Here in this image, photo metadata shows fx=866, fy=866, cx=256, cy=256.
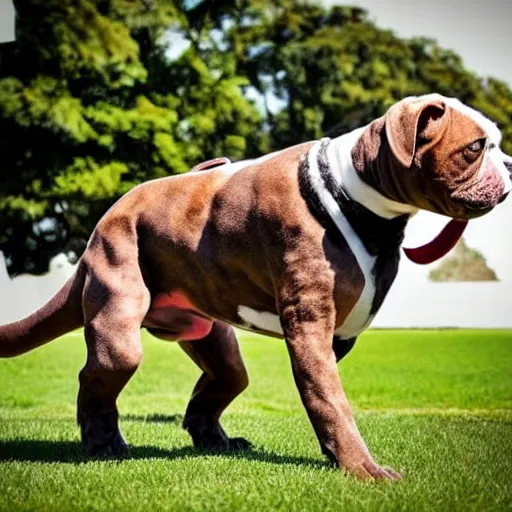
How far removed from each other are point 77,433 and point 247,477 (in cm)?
159

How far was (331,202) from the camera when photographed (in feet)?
9.16

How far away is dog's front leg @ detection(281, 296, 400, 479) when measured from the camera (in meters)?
2.62

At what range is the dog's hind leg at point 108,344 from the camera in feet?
10.3

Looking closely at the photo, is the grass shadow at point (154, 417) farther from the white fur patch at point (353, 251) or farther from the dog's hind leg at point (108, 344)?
A: the white fur patch at point (353, 251)

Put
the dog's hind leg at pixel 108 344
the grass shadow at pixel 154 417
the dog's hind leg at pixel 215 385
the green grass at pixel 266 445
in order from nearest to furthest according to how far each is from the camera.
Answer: the green grass at pixel 266 445, the dog's hind leg at pixel 108 344, the dog's hind leg at pixel 215 385, the grass shadow at pixel 154 417

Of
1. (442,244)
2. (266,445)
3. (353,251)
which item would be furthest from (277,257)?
(266,445)

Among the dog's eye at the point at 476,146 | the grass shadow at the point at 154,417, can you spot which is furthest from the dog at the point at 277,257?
the grass shadow at the point at 154,417

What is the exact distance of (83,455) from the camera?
3.30 metres

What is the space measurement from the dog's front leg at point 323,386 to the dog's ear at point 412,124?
1.76 ft

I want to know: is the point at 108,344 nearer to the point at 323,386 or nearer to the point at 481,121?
the point at 323,386

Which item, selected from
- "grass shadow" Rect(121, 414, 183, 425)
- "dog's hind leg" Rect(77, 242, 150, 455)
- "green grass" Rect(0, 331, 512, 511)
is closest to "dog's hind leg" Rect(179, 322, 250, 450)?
"green grass" Rect(0, 331, 512, 511)

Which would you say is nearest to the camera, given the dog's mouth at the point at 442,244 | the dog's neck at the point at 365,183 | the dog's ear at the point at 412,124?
the dog's ear at the point at 412,124

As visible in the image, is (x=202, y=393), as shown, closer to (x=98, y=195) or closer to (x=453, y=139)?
(x=453, y=139)

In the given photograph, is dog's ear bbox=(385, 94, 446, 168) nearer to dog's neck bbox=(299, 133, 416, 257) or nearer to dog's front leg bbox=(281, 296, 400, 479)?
dog's neck bbox=(299, 133, 416, 257)
